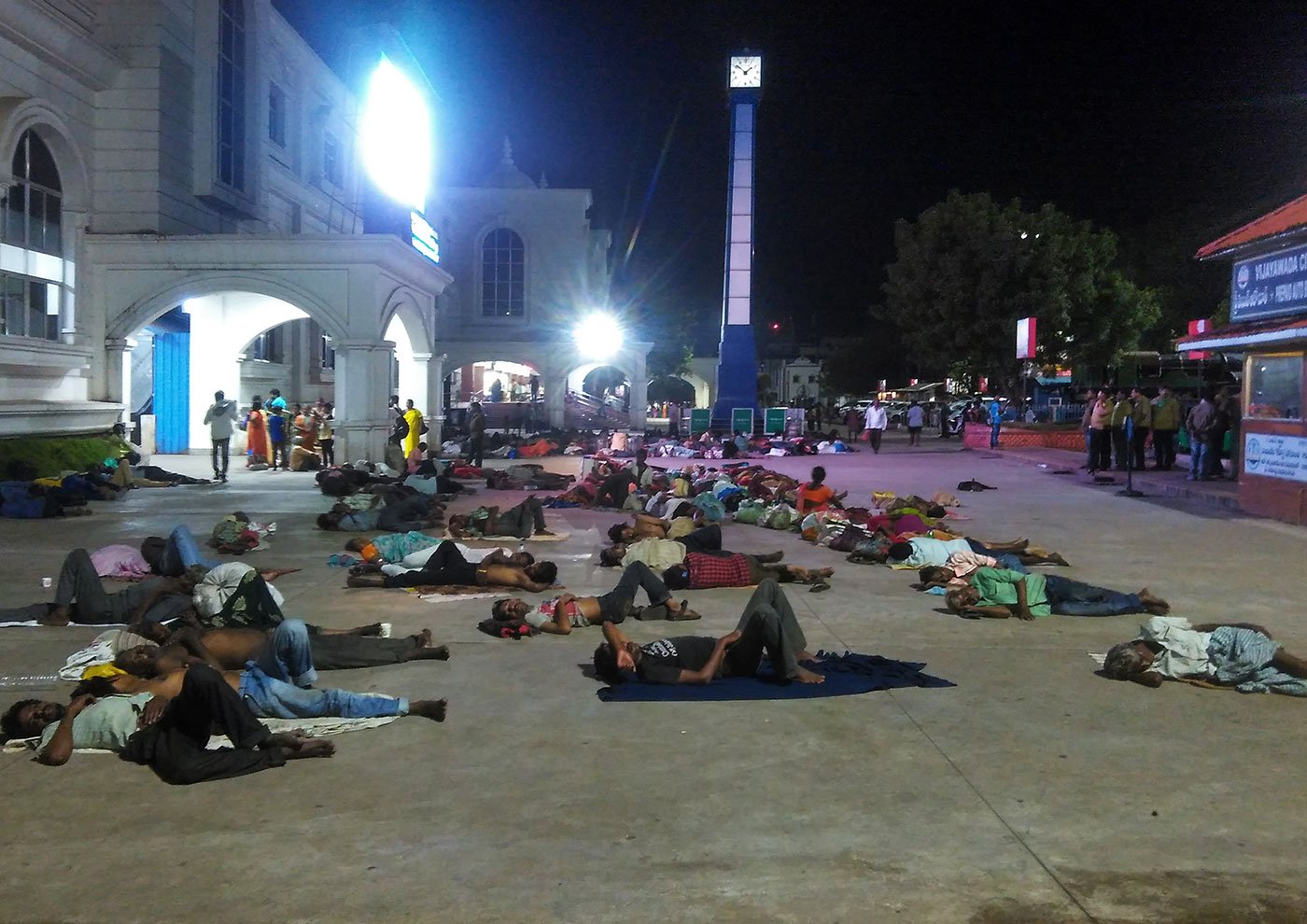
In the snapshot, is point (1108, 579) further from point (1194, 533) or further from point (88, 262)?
point (88, 262)

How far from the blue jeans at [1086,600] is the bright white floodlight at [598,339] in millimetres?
33127

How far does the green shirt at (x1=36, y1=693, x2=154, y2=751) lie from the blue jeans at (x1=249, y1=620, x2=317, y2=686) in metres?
0.87

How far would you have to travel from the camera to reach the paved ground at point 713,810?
3.97 m

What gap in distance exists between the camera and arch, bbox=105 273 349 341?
69.6 ft

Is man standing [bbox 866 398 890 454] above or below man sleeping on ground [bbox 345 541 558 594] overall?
above

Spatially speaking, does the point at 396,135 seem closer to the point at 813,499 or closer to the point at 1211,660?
the point at 813,499

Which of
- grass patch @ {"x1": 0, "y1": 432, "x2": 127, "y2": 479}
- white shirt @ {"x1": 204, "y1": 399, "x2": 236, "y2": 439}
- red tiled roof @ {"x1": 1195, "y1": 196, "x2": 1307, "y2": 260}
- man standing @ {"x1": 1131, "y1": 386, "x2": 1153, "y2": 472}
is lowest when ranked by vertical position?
grass patch @ {"x1": 0, "y1": 432, "x2": 127, "y2": 479}

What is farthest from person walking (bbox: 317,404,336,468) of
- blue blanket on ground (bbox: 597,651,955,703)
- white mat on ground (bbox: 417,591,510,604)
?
blue blanket on ground (bbox: 597,651,955,703)

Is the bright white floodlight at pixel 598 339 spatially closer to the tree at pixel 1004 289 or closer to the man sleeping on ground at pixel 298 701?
the tree at pixel 1004 289

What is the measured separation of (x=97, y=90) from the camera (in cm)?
2092

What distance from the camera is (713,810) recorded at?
15.9 ft

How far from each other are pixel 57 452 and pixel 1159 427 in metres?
22.1

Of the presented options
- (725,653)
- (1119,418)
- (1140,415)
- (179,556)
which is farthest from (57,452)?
(1140,415)

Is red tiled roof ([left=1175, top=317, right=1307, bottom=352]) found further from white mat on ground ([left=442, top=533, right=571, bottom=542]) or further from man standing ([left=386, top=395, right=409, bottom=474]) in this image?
man standing ([left=386, top=395, right=409, bottom=474])
